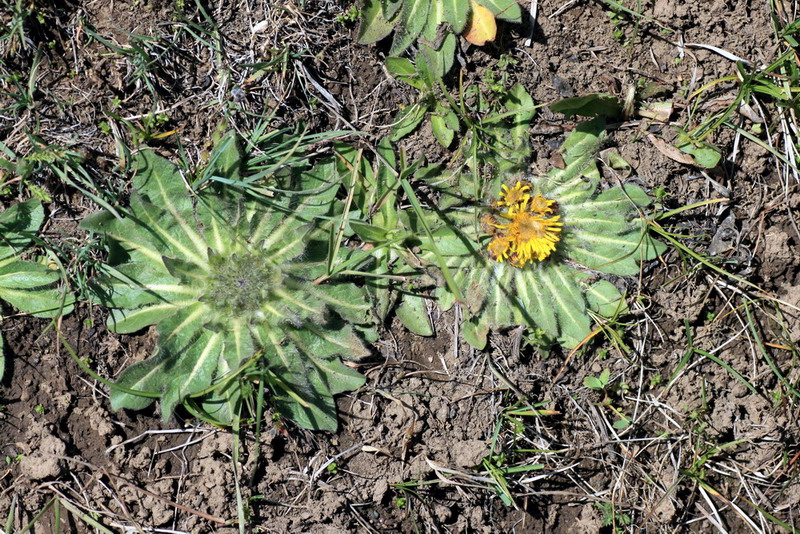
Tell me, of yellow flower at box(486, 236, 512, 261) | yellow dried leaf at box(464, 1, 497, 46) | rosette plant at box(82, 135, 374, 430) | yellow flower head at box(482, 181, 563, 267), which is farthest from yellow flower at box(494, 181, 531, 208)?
rosette plant at box(82, 135, 374, 430)

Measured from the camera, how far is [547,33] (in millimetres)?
3836

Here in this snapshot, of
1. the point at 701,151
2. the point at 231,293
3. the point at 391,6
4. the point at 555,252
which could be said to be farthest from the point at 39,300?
the point at 701,151

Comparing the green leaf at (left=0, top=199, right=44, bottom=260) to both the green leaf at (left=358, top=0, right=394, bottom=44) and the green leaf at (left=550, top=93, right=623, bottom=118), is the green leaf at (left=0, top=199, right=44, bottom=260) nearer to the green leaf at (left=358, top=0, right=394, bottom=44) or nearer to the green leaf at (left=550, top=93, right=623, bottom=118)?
the green leaf at (left=358, top=0, right=394, bottom=44)

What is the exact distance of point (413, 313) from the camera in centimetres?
381

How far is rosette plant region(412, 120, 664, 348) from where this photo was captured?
12.5 feet

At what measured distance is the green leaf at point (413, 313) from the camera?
3.81 m

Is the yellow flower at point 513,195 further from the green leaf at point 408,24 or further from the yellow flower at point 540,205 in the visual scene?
the green leaf at point 408,24

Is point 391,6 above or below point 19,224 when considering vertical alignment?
above

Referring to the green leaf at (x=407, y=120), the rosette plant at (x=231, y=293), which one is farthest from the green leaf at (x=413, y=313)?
the green leaf at (x=407, y=120)

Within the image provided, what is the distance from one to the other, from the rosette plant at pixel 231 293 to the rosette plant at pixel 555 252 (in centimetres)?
66

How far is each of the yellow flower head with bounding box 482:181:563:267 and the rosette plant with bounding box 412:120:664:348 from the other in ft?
0.04

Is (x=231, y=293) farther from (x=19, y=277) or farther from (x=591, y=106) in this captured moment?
(x=591, y=106)

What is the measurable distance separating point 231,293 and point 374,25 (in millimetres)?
1772

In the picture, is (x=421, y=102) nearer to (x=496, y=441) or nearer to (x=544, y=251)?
(x=544, y=251)
